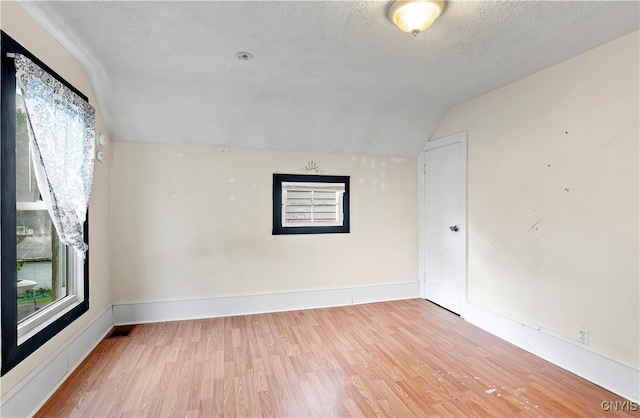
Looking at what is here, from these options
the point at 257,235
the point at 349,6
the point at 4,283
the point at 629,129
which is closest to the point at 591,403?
the point at 629,129

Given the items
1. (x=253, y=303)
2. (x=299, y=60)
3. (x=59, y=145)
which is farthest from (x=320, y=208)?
(x=59, y=145)

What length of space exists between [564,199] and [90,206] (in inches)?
156

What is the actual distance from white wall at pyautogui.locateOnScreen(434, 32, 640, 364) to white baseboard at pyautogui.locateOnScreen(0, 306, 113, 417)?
364 cm

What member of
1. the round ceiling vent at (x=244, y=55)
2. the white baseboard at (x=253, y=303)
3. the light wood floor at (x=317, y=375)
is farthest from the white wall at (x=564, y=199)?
the round ceiling vent at (x=244, y=55)

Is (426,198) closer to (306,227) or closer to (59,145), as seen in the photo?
(306,227)

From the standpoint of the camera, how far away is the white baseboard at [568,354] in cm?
207

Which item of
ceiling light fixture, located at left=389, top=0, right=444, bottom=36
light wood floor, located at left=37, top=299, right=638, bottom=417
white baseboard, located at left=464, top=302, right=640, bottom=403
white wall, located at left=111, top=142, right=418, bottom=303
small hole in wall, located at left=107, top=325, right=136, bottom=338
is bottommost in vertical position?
light wood floor, located at left=37, top=299, right=638, bottom=417

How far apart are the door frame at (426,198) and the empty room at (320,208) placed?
0.08ft

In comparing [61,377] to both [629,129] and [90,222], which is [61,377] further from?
[629,129]

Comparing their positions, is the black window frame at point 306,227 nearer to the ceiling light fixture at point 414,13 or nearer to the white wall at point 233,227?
the white wall at point 233,227

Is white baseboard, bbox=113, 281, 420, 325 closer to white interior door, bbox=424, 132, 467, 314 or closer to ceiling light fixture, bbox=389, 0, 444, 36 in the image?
white interior door, bbox=424, 132, 467, 314

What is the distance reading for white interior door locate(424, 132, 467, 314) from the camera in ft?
11.4

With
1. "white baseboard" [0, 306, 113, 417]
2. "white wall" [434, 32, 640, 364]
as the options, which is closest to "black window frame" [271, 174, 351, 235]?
"white wall" [434, 32, 640, 364]

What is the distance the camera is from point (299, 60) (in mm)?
2404
